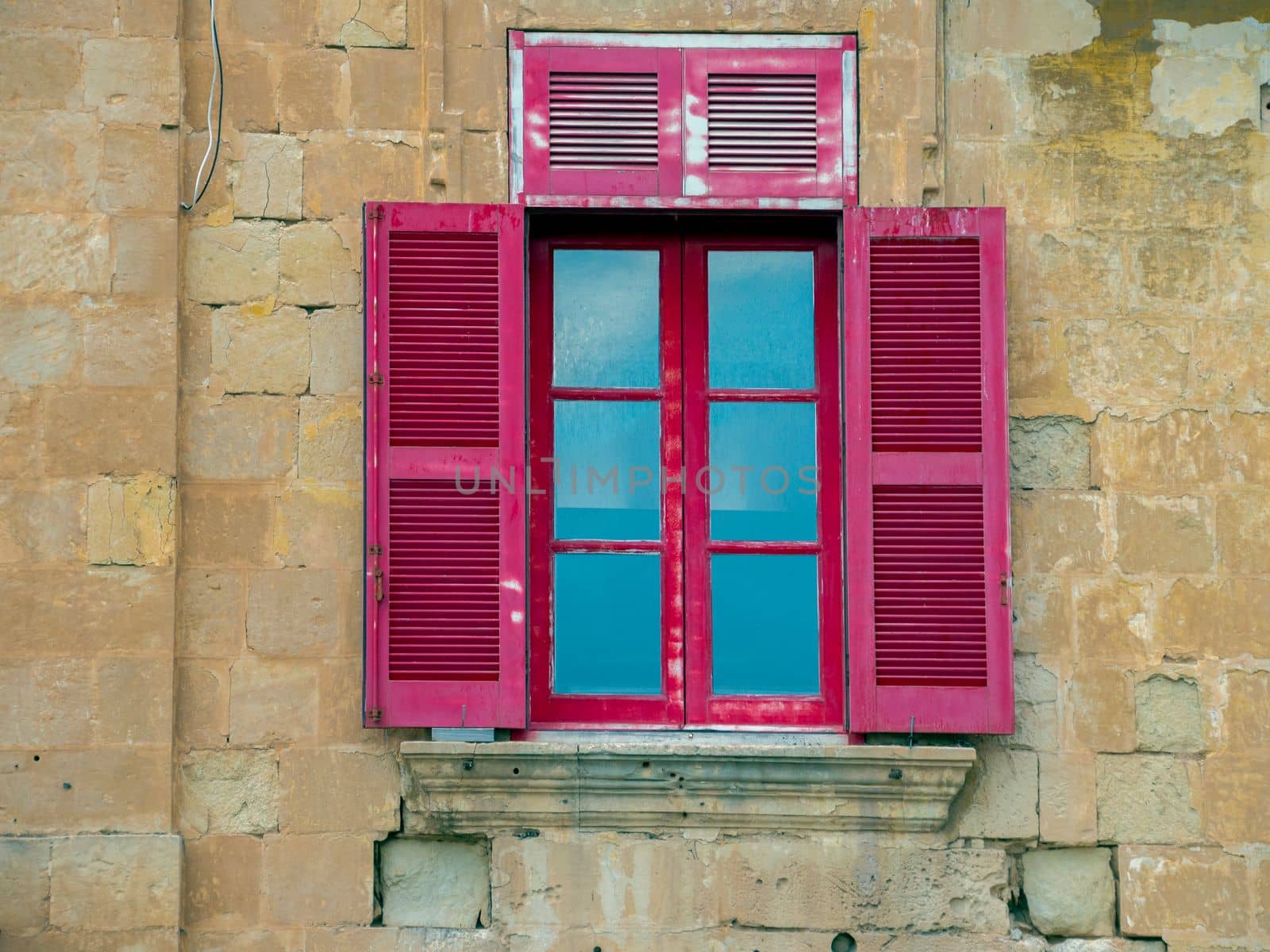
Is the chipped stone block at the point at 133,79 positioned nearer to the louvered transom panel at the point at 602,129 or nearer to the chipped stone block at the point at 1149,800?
the louvered transom panel at the point at 602,129

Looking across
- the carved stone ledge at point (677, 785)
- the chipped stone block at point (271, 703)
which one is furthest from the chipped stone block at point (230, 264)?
the carved stone ledge at point (677, 785)

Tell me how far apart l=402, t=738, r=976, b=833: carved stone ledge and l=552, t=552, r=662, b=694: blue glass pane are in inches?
9.3

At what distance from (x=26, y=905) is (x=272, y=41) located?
275cm

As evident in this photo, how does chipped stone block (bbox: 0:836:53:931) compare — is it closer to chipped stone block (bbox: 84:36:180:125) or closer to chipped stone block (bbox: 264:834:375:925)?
chipped stone block (bbox: 264:834:375:925)

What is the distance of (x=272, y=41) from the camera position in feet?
15.9

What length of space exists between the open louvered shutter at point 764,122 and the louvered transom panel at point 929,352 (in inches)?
15.3

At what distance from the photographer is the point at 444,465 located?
15.2 ft

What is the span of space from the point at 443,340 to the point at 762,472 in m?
1.09

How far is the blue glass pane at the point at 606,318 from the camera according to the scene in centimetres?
491

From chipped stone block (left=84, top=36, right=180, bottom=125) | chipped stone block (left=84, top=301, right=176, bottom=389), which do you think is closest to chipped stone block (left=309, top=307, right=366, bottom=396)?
chipped stone block (left=84, top=301, right=176, bottom=389)

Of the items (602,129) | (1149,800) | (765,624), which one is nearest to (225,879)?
(765,624)

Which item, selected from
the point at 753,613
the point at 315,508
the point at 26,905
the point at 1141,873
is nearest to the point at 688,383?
the point at 753,613

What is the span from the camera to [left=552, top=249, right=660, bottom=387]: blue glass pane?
16.1 feet

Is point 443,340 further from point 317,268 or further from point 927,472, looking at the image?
point 927,472
